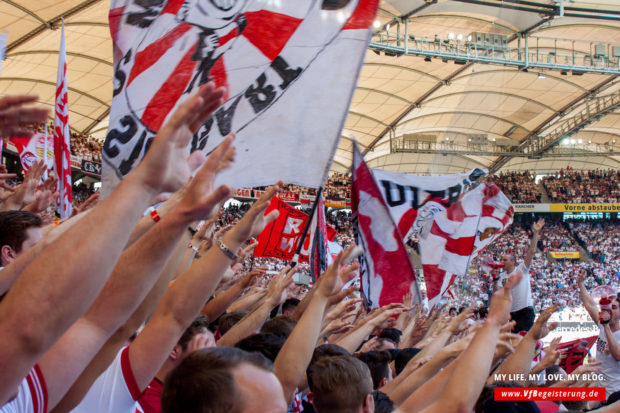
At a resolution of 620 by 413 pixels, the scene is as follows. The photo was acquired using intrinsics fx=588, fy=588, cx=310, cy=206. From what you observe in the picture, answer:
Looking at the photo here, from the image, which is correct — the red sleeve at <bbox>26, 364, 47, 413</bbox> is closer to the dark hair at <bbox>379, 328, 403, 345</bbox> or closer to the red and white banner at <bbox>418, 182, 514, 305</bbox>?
the dark hair at <bbox>379, 328, 403, 345</bbox>

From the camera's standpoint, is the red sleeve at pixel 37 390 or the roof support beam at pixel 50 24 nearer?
A: the red sleeve at pixel 37 390

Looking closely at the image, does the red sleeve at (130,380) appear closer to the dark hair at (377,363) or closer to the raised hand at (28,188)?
the dark hair at (377,363)

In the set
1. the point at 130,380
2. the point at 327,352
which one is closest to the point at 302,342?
the point at 327,352

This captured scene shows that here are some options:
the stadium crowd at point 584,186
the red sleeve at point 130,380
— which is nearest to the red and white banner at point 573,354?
the red sleeve at point 130,380

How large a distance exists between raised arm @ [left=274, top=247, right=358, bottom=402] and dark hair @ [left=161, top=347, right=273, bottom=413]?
3.04 feet

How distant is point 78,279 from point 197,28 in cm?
258

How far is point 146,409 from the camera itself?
2383 mm

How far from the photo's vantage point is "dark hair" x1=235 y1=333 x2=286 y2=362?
2.89 meters

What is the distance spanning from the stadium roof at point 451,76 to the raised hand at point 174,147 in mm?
8656

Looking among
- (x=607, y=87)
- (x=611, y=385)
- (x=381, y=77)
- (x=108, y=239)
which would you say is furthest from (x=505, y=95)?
(x=108, y=239)

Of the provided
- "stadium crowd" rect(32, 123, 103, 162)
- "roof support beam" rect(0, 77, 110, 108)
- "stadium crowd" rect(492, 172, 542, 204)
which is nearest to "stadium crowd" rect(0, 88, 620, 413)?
"stadium crowd" rect(32, 123, 103, 162)

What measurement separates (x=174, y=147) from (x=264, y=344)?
73.2 inches

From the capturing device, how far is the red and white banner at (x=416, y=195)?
21.3ft

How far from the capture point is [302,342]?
247 centimetres
